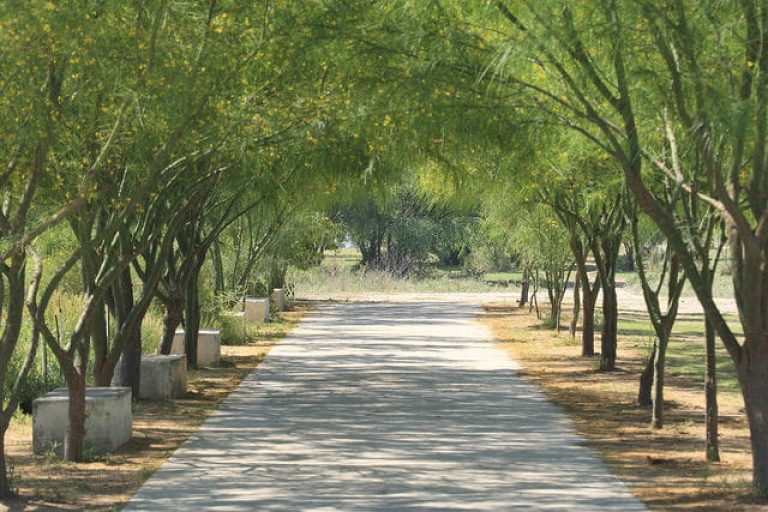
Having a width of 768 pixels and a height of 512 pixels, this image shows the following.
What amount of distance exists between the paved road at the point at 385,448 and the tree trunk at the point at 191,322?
3.97 feet

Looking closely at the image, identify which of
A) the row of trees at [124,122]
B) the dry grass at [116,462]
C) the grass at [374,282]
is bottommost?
the dry grass at [116,462]

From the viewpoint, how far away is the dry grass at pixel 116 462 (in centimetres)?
1097

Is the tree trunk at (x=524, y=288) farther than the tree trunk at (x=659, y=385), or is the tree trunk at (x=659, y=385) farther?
the tree trunk at (x=524, y=288)

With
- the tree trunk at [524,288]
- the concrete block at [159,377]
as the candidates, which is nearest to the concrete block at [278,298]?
the tree trunk at [524,288]

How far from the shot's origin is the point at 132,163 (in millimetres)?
13617

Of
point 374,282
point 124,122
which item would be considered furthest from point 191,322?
point 374,282

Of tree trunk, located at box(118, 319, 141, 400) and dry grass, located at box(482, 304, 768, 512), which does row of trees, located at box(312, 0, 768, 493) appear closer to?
dry grass, located at box(482, 304, 768, 512)

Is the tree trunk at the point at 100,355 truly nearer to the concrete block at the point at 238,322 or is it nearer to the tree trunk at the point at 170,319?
the tree trunk at the point at 170,319

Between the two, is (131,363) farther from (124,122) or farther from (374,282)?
(374,282)

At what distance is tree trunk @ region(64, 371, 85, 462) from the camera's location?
12930 millimetres

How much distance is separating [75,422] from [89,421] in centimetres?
57

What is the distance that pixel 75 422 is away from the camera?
12938mm

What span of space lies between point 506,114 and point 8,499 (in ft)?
16.3

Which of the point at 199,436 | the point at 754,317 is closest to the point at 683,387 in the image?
the point at 199,436
